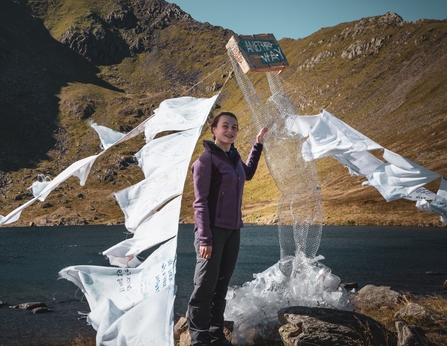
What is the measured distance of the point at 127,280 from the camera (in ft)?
21.9

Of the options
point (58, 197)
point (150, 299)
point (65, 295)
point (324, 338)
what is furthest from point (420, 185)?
point (58, 197)

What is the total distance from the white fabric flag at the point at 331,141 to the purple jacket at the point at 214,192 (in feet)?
11.0

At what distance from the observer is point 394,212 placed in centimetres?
8912

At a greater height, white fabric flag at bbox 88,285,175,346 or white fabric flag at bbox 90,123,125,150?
white fabric flag at bbox 90,123,125,150

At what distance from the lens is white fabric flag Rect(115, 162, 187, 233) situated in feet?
22.5

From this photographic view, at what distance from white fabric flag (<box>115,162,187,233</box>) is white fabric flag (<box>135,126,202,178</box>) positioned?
18 centimetres

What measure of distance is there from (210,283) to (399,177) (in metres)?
5.40

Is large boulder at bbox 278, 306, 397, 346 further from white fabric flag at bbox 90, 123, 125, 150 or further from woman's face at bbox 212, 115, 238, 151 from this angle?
white fabric flag at bbox 90, 123, 125, 150

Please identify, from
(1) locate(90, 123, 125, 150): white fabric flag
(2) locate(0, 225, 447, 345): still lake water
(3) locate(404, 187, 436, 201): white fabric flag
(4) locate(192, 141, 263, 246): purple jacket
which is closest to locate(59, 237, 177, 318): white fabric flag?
(4) locate(192, 141, 263, 246): purple jacket

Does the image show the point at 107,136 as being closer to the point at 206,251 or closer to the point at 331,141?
the point at 206,251

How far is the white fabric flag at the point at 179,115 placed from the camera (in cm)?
771

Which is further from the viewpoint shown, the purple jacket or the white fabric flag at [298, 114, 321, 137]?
the white fabric flag at [298, 114, 321, 137]

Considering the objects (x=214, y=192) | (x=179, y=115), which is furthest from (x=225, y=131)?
(x=179, y=115)

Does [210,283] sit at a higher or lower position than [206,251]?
lower
